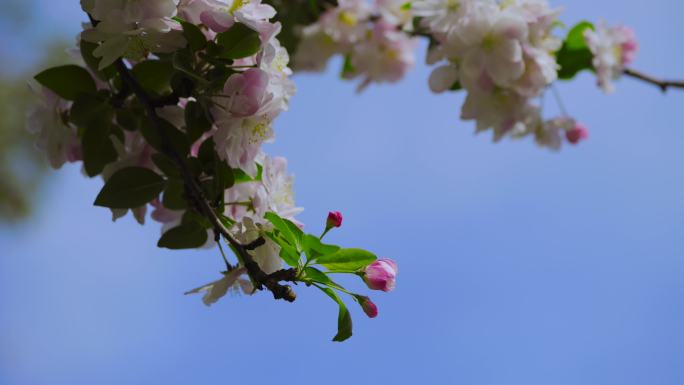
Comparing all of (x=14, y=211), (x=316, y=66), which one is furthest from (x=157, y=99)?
(x=14, y=211)

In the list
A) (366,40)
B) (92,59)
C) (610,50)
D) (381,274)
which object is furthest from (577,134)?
(92,59)

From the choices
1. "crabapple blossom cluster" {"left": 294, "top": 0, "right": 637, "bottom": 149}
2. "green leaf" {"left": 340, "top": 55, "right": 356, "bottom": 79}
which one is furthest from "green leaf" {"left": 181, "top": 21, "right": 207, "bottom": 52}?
"green leaf" {"left": 340, "top": 55, "right": 356, "bottom": 79}

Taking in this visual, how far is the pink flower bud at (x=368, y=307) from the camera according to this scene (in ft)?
2.75

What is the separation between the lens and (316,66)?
7.98ft

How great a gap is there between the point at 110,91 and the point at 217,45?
0.87ft

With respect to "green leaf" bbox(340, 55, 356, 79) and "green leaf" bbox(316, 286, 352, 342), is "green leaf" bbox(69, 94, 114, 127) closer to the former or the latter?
"green leaf" bbox(316, 286, 352, 342)

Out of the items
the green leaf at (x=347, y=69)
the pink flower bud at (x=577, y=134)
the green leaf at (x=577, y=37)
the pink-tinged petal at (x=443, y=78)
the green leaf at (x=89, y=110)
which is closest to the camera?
the green leaf at (x=89, y=110)

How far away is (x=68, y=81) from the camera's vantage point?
1.05 metres

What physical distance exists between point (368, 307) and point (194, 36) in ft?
1.31

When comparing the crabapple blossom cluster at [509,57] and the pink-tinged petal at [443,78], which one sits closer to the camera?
the crabapple blossom cluster at [509,57]

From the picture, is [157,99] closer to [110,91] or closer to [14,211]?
[110,91]

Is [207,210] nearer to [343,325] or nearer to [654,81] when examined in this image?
[343,325]

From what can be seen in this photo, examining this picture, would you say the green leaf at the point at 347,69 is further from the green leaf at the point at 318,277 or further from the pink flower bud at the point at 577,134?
the green leaf at the point at 318,277

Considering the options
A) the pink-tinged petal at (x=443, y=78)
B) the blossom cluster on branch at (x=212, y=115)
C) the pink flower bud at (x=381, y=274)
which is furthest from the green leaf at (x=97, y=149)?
the pink-tinged petal at (x=443, y=78)
